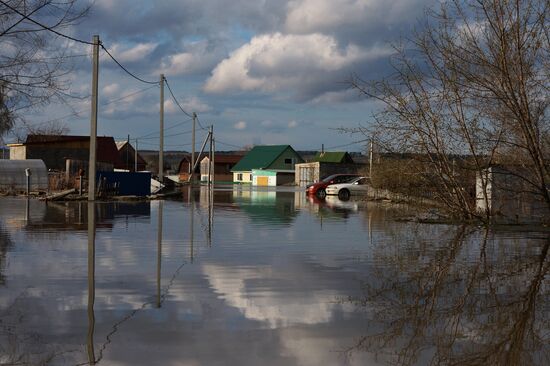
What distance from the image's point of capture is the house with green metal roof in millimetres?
110750

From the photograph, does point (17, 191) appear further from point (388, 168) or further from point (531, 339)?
point (531, 339)

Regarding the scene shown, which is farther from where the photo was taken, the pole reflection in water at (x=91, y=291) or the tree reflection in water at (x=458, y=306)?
the tree reflection in water at (x=458, y=306)

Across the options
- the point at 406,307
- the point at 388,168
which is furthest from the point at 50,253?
the point at 388,168

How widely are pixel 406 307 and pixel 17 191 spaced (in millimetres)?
37320

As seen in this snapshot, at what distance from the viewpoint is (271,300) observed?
807cm

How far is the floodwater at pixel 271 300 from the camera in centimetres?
576

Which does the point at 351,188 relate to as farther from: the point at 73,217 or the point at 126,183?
the point at 73,217

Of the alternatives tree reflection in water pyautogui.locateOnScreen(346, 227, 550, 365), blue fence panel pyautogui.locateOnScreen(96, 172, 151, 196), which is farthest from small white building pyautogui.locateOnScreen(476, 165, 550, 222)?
blue fence panel pyautogui.locateOnScreen(96, 172, 151, 196)

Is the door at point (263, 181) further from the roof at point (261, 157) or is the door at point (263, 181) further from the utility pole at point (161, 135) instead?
the utility pole at point (161, 135)

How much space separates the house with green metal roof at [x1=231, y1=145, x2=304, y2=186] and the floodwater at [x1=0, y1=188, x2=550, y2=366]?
9486 cm

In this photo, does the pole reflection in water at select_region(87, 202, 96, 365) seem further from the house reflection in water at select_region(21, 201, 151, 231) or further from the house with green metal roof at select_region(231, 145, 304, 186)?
the house with green metal roof at select_region(231, 145, 304, 186)

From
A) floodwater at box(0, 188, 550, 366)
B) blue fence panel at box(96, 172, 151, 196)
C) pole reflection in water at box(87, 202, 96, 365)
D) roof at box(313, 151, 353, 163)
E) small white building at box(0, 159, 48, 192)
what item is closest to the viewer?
pole reflection in water at box(87, 202, 96, 365)

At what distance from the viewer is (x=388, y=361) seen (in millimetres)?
5508

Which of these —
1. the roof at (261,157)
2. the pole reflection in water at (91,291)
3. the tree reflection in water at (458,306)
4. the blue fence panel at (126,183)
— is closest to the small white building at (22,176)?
the blue fence panel at (126,183)
